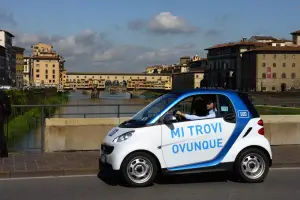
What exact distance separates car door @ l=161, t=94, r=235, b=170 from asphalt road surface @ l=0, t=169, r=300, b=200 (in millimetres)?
457

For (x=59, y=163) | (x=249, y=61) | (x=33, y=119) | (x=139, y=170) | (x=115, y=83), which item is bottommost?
(x=59, y=163)

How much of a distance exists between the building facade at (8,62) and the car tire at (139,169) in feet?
461

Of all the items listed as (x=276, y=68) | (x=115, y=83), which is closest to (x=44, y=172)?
(x=276, y=68)

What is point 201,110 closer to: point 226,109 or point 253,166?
point 226,109

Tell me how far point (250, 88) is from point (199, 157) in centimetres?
14245

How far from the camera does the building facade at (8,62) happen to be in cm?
14875

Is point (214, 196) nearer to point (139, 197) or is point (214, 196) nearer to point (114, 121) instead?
point (139, 197)

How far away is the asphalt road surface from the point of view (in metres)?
7.55

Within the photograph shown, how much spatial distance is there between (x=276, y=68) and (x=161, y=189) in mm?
140331

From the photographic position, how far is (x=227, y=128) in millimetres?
→ 8672

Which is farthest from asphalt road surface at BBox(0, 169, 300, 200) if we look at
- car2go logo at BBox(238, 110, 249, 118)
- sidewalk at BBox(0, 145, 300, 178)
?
car2go logo at BBox(238, 110, 249, 118)

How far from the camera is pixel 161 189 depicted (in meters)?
8.16

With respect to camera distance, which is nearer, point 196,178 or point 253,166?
point 253,166

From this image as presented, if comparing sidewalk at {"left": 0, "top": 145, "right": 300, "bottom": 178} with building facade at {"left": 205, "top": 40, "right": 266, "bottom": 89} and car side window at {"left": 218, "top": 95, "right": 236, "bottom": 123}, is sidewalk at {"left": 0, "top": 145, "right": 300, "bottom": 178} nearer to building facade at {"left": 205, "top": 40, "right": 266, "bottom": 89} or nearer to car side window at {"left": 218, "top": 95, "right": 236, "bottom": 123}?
car side window at {"left": 218, "top": 95, "right": 236, "bottom": 123}
